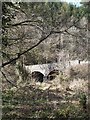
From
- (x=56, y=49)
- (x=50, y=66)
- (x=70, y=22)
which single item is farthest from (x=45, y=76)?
(x=70, y=22)

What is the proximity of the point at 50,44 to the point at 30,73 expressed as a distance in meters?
0.37

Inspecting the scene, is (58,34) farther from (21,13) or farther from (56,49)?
(21,13)

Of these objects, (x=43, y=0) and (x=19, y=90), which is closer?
(x=43, y=0)

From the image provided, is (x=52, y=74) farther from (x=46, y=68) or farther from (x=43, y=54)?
(x=43, y=54)

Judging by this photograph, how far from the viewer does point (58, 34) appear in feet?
9.43

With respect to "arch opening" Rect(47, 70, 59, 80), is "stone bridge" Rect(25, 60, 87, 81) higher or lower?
higher

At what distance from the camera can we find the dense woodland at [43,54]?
2779mm

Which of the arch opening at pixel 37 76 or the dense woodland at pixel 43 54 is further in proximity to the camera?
the arch opening at pixel 37 76

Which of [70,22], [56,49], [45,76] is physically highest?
[70,22]

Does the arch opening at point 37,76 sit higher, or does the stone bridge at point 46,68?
the stone bridge at point 46,68

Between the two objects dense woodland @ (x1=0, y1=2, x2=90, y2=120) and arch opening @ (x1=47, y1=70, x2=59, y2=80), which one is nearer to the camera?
dense woodland @ (x1=0, y1=2, x2=90, y2=120)

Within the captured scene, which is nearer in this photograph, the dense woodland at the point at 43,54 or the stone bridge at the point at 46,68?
the dense woodland at the point at 43,54

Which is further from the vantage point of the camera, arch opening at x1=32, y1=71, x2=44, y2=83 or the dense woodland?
arch opening at x1=32, y1=71, x2=44, y2=83

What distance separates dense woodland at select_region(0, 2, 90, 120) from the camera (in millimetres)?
2779
